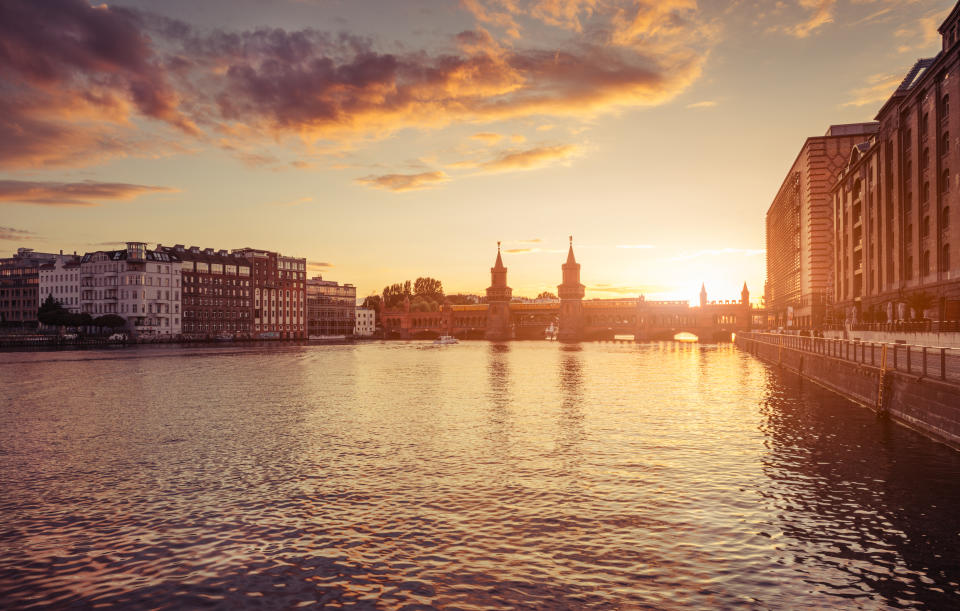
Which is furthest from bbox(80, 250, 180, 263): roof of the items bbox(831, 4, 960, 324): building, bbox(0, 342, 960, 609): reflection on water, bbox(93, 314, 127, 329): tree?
bbox(831, 4, 960, 324): building

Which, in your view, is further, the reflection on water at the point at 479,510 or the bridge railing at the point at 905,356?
the bridge railing at the point at 905,356

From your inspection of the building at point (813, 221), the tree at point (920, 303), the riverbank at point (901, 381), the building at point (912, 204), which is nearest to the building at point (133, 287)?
the building at point (813, 221)

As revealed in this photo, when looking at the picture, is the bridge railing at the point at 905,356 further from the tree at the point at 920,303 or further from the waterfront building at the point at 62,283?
the waterfront building at the point at 62,283

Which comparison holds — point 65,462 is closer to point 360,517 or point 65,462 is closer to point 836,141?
point 360,517

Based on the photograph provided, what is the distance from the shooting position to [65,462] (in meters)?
Result: 25.3

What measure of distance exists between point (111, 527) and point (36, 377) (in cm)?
5940

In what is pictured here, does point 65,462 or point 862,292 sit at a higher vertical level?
point 862,292

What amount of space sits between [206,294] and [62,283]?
37.1 m

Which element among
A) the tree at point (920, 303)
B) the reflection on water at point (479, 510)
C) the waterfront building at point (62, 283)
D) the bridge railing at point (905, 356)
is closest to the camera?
the reflection on water at point (479, 510)

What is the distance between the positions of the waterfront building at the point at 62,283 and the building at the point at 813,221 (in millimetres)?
172879

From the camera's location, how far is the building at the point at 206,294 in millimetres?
185625

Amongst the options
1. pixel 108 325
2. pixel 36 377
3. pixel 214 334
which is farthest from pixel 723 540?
pixel 214 334

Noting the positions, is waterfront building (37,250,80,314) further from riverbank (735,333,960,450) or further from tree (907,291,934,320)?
tree (907,291,934,320)

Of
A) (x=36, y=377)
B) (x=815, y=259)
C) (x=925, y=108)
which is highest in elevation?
(x=925, y=108)
